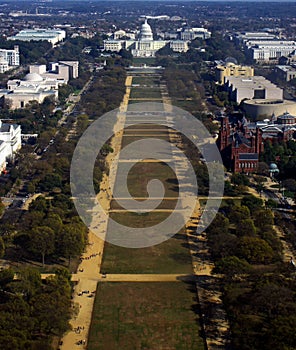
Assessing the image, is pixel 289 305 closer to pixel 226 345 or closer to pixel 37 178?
pixel 226 345

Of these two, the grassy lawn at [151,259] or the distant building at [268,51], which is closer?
the grassy lawn at [151,259]

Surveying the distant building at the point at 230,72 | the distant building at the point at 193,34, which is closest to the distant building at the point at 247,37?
the distant building at the point at 193,34

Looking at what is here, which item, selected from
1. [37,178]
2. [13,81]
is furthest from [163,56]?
[37,178]

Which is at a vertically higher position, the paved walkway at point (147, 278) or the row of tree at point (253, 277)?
the row of tree at point (253, 277)

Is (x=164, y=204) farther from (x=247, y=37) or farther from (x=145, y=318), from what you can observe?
(x=247, y=37)

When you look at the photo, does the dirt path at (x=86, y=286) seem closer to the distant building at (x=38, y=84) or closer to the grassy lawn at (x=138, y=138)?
the grassy lawn at (x=138, y=138)

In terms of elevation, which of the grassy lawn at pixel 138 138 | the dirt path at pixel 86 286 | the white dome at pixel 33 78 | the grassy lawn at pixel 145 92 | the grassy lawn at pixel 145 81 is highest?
the white dome at pixel 33 78

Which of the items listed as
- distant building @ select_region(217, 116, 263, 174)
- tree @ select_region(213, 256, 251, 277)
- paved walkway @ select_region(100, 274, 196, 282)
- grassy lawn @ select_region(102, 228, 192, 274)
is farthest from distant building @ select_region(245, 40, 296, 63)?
tree @ select_region(213, 256, 251, 277)
